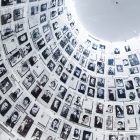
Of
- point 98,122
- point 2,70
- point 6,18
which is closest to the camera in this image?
point 6,18

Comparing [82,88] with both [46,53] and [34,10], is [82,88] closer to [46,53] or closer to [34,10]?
[46,53]

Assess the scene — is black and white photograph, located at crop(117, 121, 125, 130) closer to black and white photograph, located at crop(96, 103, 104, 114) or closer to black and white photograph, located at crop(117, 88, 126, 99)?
black and white photograph, located at crop(96, 103, 104, 114)

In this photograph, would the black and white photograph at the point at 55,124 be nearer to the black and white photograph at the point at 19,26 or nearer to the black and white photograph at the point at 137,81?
the black and white photograph at the point at 137,81

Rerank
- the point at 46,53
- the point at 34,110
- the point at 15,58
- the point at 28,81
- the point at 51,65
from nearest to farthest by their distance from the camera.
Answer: the point at 15,58 → the point at 28,81 → the point at 34,110 → the point at 46,53 → the point at 51,65

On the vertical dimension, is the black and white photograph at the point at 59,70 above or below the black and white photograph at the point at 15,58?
above

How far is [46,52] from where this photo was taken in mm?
10992

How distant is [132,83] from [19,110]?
373cm

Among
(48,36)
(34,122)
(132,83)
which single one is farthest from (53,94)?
(132,83)

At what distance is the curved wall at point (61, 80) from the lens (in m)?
10.1

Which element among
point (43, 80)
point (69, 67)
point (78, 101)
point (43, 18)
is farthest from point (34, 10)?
point (78, 101)

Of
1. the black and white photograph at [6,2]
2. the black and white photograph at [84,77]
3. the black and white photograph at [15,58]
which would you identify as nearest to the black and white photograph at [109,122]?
the black and white photograph at [84,77]

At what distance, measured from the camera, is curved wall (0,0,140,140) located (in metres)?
10.1

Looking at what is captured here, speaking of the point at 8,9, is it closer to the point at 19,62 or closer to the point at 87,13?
the point at 19,62

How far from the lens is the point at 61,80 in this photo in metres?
11.4
